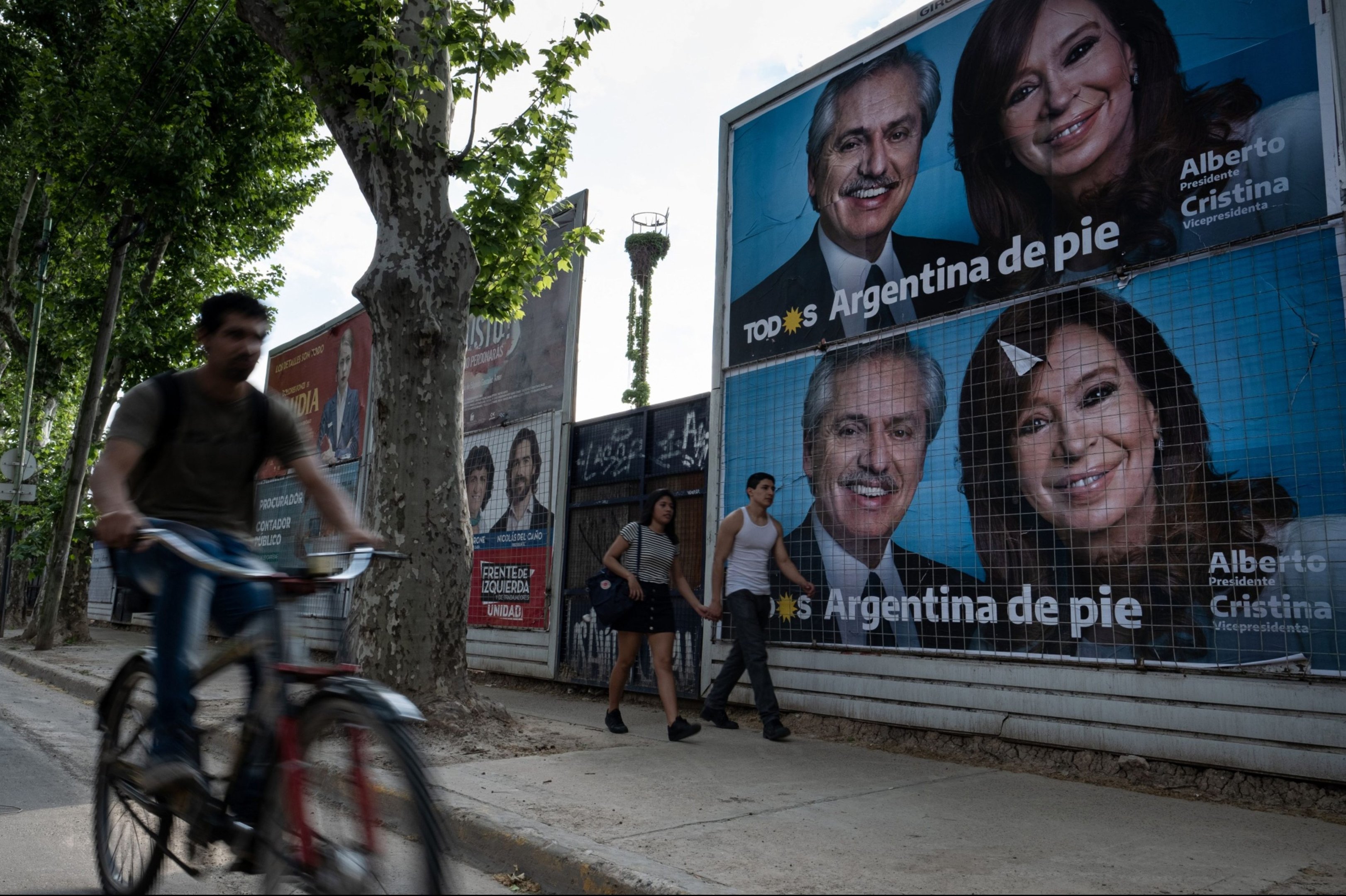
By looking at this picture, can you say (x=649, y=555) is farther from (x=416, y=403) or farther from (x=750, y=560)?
(x=416, y=403)

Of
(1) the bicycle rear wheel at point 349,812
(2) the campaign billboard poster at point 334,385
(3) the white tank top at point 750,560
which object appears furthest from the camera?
(2) the campaign billboard poster at point 334,385

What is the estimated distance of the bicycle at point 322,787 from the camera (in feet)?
7.72

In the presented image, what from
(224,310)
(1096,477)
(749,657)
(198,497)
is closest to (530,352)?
(749,657)

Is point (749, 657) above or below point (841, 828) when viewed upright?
above

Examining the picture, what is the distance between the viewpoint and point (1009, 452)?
20.1ft

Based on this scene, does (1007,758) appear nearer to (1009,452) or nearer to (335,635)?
(1009,452)

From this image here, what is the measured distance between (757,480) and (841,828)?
3404mm

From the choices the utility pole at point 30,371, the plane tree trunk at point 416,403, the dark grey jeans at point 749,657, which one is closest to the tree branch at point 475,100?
the plane tree trunk at point 416,403

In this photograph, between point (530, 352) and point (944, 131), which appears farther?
point (530, 352)

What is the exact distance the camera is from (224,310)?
129 inches

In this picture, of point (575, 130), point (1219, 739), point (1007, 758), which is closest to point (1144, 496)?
point (1219, 739)

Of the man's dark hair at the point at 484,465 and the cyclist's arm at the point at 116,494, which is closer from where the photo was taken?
the cyclist's arm at the point at 116,494

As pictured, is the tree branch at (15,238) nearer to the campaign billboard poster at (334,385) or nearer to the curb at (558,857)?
the campaign billboard poster at (334,385)

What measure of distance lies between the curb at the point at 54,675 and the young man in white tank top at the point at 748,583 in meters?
5.06
